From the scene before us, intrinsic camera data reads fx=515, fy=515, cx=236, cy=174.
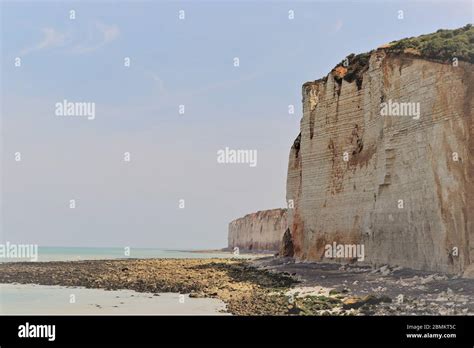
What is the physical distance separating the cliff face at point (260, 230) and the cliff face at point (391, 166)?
43.8 meters

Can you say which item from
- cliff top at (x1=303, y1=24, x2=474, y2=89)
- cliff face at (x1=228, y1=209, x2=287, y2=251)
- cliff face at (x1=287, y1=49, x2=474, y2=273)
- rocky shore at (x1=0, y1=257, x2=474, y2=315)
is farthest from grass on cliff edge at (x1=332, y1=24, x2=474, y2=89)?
cliff face at (x1=228, y1=209, x2=287, y2=251)

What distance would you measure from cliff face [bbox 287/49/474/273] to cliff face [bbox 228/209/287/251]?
43803mm

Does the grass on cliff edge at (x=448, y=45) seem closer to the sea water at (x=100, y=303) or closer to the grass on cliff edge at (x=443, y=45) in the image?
the grass on cliff edge at (x=443, y=45)

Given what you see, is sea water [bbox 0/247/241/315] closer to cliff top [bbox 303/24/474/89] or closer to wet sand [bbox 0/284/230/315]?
wet sand [bbox 0/284/230/315]

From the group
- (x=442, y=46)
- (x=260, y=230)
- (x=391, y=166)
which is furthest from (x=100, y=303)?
(x=260, y=230)

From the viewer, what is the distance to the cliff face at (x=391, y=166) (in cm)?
1748

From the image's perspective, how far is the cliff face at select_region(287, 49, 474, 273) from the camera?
1748cm

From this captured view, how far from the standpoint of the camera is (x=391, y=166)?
888 inches

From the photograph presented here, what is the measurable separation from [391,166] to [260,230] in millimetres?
66893

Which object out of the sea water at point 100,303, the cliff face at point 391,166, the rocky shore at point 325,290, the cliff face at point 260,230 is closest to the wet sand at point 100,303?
the sea water at point 100,303

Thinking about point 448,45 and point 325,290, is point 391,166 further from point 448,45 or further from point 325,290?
point 325,290

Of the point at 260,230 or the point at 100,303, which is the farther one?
the point at 260,230

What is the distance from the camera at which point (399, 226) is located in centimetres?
2152
